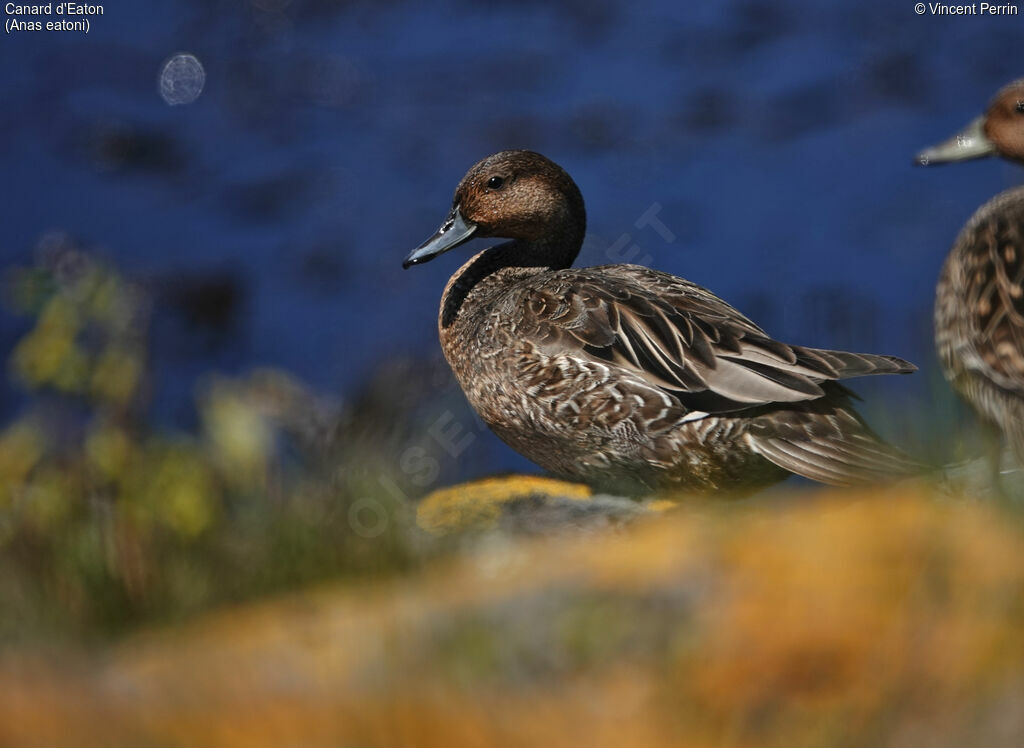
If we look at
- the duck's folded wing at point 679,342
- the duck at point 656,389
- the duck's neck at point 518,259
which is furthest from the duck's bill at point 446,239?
the duck's folded wing at point 679,342

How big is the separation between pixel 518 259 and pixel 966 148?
2227 mm

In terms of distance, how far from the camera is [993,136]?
446 centimetres

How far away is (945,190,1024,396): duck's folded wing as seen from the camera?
11.6 ft

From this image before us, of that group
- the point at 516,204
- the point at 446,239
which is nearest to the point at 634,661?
the point at 446,239

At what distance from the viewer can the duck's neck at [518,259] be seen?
5.68 m

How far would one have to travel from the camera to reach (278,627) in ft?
9.11

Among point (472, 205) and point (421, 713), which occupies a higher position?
point (472, 205)

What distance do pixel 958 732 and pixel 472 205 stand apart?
150 inches

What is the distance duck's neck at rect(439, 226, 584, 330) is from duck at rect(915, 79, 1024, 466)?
7.24ft

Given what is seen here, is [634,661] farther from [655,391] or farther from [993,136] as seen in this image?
[993,136]

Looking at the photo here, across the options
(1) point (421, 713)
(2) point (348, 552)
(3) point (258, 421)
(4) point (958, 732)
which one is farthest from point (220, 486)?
(4) point (958, 732)

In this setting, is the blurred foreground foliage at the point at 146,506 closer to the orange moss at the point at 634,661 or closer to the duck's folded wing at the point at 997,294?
the orange moss at the point at 634,661

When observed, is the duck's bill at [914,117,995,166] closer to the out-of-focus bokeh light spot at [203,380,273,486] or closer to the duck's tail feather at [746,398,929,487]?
the duck's tail feather at [746,398,929,487]

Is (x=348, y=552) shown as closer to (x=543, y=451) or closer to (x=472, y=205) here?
(x=543, y=451)
